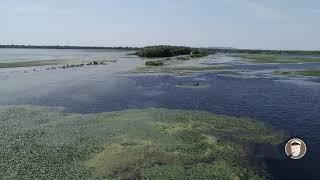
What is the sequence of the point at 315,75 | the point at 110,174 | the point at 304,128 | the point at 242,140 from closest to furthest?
the point at 110,174
the point at 242,140
the point at 304,128
the point at 315,75

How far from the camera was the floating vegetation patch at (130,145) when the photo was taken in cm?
1992

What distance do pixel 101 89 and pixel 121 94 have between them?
518 cm

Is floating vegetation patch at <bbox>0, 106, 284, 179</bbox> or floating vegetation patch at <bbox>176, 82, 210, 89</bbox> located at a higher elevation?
floating vegetation patch at <bbox>0, 106, 284, 179</bbox>

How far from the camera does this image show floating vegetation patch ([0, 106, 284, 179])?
65.4ft

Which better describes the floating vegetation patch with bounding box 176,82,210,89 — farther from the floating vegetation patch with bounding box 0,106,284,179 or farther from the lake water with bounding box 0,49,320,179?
the floating vegetation patch with bounding box 0,106,284,179

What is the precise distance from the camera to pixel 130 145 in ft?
79.9

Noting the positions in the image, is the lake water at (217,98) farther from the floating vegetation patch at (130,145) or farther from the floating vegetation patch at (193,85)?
the floating vegetation patch at (130,145)

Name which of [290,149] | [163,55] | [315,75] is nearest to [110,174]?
[290,149]

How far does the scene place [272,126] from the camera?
1173 inches

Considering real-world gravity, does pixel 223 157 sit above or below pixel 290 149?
below

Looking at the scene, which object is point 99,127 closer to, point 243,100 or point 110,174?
point 110,174

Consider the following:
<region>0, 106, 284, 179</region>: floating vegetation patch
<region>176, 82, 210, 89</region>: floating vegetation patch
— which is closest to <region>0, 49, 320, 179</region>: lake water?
<region>176, 82, 210, 89</region>: floating vegetation patch

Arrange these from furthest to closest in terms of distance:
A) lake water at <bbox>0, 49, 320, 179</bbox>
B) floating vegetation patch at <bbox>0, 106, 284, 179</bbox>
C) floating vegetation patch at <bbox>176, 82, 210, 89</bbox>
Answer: floating vegetation patch at <bbox>176, 82, 210, 89</bbox> < lake water at <bbox>0, 49, 320, 179</bbox> < floating vegetation patch at <bbox>0, 106, 284, 179</bbox>

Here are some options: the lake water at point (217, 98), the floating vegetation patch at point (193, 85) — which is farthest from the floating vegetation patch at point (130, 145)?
the floating vegetation patch at point (193, 85)
